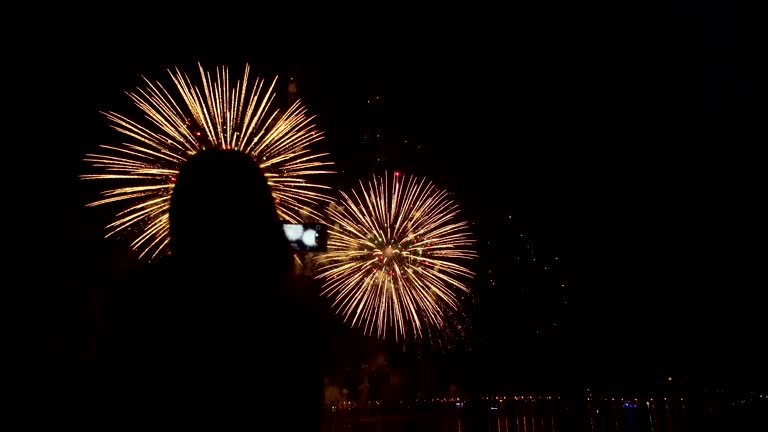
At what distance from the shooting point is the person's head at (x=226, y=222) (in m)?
1.48

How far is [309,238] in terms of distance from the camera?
14.6ft

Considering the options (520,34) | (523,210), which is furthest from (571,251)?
(520,34)

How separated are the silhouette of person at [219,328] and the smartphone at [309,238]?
280cm

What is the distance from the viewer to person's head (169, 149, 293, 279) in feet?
4.87

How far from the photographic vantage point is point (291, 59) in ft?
24.1

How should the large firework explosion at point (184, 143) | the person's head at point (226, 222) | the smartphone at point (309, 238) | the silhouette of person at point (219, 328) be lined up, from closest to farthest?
1. the silhouette of person at point (219, 328)
2. the person's head at point (226, 222)
3. the smartphone at point (309, 238)
4. the large firework explosion at point (184, 143)

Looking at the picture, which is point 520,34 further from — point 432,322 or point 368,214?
point 432,322

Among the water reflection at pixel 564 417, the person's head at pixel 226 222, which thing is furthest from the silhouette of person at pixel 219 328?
the water reflection at pixel 564 417

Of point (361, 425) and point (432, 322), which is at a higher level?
point (432, 322)

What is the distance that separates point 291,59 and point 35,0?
131 inches

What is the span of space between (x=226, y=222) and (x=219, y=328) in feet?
1.14

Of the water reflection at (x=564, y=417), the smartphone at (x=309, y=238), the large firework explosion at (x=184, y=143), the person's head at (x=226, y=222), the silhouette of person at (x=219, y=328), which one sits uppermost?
the large firework explosion at (x=184, y=143)

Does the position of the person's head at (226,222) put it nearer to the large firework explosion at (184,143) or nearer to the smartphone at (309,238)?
the smartphone at (309,238)

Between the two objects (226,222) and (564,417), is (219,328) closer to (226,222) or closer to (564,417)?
(226,222)
